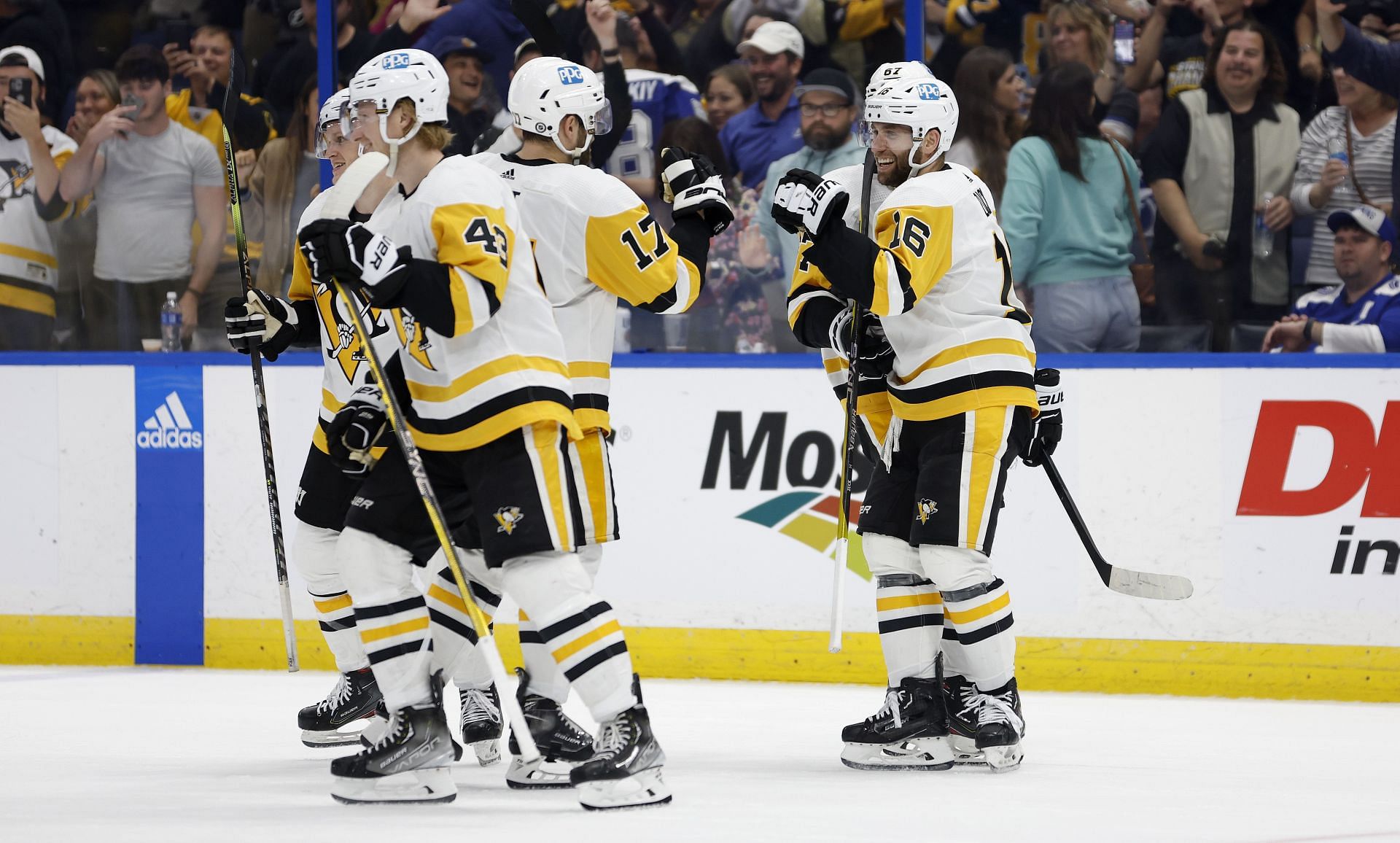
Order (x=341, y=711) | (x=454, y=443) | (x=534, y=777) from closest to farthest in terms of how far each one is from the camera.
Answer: (x=454, y=443), (x=534, y=777), (x=341, y=711)

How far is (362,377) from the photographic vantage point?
391cm

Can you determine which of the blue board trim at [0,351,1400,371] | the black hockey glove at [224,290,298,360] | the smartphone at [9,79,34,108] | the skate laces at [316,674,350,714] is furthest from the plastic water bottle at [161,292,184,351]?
the skate laces at [316,674,350,714]

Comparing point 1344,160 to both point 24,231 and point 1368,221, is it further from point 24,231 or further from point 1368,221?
point 24,231

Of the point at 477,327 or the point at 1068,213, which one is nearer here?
the point at 477,327

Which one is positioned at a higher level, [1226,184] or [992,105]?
[992,105]

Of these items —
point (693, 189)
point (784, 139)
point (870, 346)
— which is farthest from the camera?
point (784, 139)

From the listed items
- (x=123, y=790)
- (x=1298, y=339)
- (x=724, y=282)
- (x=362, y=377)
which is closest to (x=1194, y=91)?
(x=1298, y=339)

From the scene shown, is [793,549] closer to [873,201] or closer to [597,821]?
[873,201]

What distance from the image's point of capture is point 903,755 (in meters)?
3.92

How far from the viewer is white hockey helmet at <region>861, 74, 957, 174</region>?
3.88 meters

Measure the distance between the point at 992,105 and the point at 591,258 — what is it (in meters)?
2.39

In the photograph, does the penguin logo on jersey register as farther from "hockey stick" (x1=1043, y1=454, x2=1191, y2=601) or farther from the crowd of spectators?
the crowd of spectators

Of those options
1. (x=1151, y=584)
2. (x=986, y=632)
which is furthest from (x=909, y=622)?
(x=1151, y=584)

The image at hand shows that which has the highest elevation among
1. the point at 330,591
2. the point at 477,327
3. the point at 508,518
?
the point at 477,327
